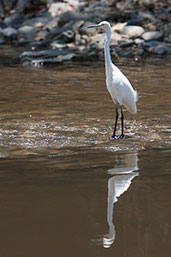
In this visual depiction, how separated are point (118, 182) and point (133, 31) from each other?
1554 cm

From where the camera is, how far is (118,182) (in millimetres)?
5199

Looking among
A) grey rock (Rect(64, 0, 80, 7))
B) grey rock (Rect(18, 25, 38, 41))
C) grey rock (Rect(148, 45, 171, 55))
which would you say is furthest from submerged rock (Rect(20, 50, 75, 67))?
grey rock (Rect(64, 0, 80, 7))

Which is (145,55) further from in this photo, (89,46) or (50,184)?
(50,184)

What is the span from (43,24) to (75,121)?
1548 cm

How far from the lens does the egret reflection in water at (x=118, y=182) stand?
3.96m

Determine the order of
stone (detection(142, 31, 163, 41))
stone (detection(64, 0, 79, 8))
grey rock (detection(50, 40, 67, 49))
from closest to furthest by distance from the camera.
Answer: stone (detection(142, 31, 163, 41)) < grey rock (detection(50, 40, 67, 49)) < stone (detection(64, 0, 79, 8))

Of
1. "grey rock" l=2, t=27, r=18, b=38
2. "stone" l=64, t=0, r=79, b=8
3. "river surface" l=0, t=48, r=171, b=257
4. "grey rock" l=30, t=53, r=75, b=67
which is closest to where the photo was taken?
"river surface" l=0, t=48, r=171, b=257

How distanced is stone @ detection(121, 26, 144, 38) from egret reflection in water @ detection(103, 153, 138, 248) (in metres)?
14.1

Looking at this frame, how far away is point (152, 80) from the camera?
1318 cm

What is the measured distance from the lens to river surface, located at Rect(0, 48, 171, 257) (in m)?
3.85

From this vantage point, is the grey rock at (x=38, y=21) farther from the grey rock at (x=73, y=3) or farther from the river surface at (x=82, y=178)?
the river surface at (x=82, y=178)

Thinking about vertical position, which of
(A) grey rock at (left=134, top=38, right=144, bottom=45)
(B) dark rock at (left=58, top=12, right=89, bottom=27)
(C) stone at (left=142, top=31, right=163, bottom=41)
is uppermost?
(B) dark rock at (left=58, top=12, right=89, bottom=27)

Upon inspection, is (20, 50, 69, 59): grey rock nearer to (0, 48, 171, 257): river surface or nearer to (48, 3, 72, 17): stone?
(0, 48, 171, 257): river surface

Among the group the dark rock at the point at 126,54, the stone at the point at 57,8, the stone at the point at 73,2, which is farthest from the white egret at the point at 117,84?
the stone at the point at 73,2
